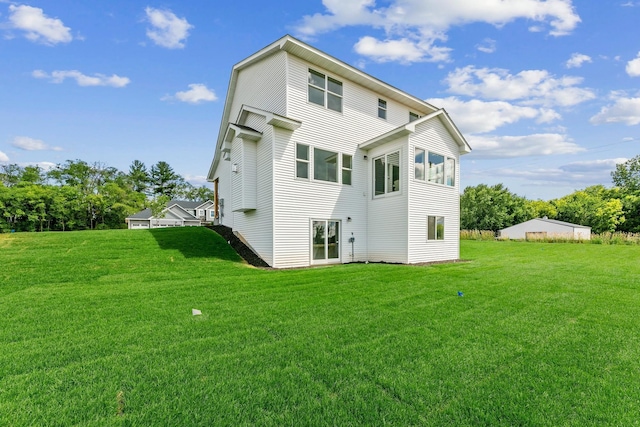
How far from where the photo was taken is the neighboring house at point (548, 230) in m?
23.0

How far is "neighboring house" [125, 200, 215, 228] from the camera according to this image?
116 ft

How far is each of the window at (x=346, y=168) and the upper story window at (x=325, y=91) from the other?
77.4 inches

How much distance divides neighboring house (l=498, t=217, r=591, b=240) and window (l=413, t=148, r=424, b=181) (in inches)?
727

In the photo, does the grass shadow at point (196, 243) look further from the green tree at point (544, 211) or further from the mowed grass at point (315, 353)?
the green tree at point (544, 211)

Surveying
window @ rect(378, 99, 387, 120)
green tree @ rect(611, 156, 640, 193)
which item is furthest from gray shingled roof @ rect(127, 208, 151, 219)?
green tree @ rect(611, 156, 640, 193)

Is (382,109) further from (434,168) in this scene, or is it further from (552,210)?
(552,210)

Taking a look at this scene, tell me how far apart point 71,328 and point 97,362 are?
1.40 m

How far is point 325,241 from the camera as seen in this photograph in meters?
11.1

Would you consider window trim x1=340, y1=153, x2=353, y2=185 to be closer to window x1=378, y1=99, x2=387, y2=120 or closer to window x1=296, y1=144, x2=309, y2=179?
window x1=296, y1=144, x2=309, y2=179

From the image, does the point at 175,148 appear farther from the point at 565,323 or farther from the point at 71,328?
the point at 565,323

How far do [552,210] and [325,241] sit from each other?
50.0 metres

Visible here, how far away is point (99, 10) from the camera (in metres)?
10.5

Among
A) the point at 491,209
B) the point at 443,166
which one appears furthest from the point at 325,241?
the point at 491,209

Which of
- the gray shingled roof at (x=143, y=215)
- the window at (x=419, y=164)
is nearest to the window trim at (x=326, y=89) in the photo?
the window at (x=419, y=164)
